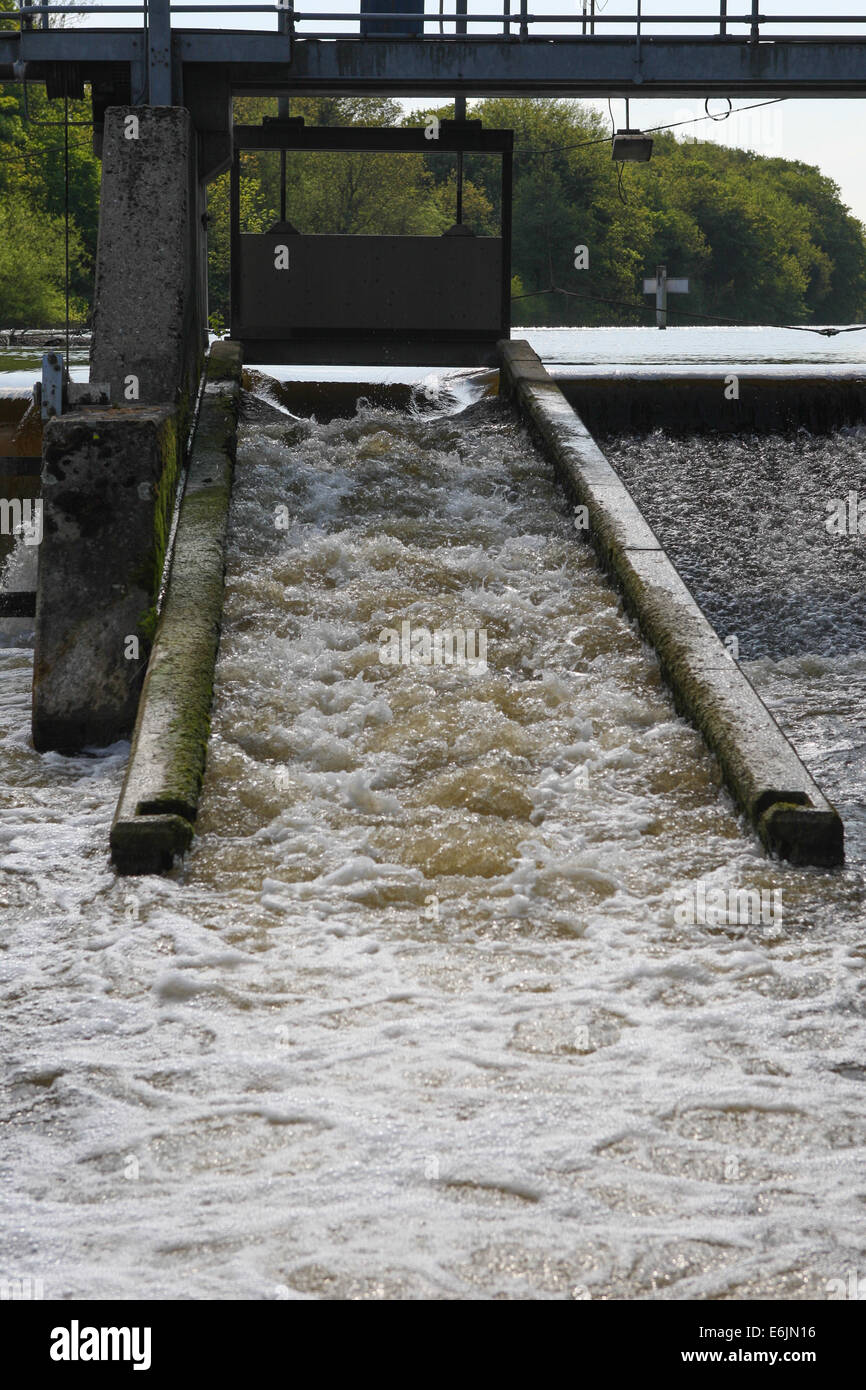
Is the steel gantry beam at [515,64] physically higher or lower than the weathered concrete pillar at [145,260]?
higher

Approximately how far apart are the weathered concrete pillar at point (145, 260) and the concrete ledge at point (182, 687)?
54cm

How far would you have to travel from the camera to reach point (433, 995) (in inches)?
169

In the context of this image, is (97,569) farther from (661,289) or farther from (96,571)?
(661,289)

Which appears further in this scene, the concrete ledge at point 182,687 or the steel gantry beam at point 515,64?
the steel gantry beam at point 515,64

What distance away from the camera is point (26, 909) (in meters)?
4.94

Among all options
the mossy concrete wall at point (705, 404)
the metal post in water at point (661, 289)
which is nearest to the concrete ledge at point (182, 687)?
the mossy concrete wall at point (705, 404)

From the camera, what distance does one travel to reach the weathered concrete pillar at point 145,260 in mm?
9523

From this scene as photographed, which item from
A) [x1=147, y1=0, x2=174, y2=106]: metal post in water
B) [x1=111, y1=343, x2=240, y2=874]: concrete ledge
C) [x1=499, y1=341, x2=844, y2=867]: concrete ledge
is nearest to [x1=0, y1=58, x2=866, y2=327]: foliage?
[x1=147, y1=0, x2=174, y2=106]: metal post in water

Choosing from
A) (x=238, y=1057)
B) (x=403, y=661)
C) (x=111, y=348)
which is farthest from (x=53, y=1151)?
(x=111, y=348)

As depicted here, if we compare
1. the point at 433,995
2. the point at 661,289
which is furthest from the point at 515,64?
the point at 661,289

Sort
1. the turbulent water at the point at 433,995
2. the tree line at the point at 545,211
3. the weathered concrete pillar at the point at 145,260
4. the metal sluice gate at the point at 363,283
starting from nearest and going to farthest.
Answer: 1. the turbulent water at the point at 433,995
2. the weathered concrete pillar at the point at 145,260
3. the metal sluice gate at the point at 363,283
4. the tree line at the point at 545,211

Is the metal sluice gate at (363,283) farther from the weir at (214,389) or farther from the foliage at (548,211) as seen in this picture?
the foliage at (548,211)

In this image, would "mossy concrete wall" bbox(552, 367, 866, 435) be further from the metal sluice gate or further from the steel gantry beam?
the steel gantry beam
